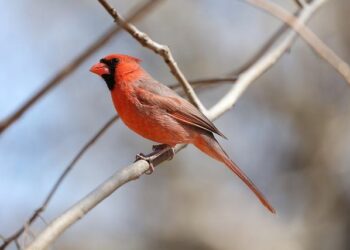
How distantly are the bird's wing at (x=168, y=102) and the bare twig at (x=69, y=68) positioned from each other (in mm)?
2209

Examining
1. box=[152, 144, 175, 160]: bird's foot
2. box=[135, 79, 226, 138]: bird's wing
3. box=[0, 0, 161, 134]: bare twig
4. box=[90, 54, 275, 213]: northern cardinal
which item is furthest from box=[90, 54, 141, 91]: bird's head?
box=[0, 0, 161, 134]: bare twig

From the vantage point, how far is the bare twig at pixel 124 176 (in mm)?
1264

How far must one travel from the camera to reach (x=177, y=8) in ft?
25.1

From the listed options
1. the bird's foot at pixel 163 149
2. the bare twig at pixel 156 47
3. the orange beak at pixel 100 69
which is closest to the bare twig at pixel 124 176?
the bird's foot at pixel 163 149

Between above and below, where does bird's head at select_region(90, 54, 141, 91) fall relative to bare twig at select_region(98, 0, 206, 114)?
above

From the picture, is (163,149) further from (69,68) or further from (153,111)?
(69,68)

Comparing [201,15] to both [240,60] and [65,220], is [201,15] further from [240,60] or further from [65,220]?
[65,220]

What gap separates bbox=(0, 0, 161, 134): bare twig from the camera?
813mm

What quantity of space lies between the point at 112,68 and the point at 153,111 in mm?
297

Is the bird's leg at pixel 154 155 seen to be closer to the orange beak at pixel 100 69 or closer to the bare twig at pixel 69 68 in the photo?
the orange beak at pixel 100 69

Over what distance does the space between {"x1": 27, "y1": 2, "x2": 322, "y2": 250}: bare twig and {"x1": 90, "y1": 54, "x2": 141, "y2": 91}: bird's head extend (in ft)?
1.51

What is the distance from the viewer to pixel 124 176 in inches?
79.9

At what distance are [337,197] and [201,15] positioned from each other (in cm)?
264

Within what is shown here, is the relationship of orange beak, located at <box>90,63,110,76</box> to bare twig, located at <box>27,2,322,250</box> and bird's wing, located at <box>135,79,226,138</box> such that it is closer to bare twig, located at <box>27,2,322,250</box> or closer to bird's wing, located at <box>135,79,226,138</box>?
bird's wing, located at <box>135,79,226,138</box>
